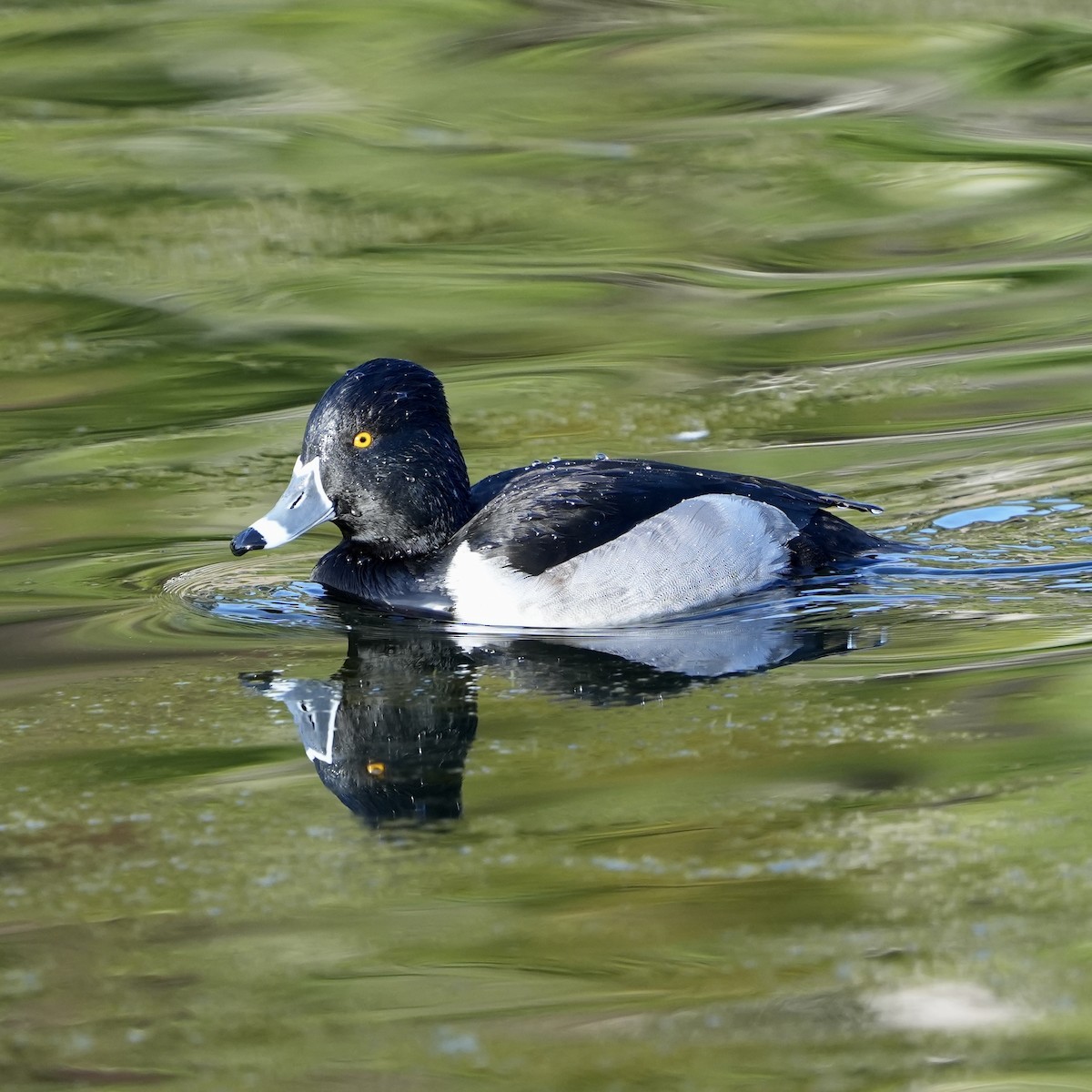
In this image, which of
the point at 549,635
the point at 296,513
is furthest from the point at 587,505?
the point at 296,513

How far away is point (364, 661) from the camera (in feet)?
20.2

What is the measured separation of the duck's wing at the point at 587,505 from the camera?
632 centimetres

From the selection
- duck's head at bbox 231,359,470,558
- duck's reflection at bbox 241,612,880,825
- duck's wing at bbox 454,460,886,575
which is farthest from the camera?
duck's head at bbox 231,359,470,558

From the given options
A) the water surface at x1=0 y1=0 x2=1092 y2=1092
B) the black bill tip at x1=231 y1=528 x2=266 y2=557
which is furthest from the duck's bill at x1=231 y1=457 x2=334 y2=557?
the water surface at x1=0 y1=0 x2=1092 y2=1092

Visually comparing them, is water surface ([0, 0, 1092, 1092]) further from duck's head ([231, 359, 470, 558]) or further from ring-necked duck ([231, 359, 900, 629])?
duck's head ([231, 359, 470, 558])

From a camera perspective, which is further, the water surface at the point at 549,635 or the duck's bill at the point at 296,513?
the duck's bill at the point at 296,513

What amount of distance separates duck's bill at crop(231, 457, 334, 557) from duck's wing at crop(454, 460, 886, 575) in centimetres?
53

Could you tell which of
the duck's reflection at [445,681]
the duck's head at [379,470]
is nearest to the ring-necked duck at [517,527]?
the duck's head at [379,470]

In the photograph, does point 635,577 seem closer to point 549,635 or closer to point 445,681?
point 549,635

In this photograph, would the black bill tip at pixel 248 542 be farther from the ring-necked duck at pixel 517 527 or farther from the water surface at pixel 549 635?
the water surface at pixel 549 635

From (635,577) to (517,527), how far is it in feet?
1.46

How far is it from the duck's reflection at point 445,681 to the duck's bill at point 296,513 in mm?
412

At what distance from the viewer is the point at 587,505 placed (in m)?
6.37

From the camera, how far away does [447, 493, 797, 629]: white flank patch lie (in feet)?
20.8
